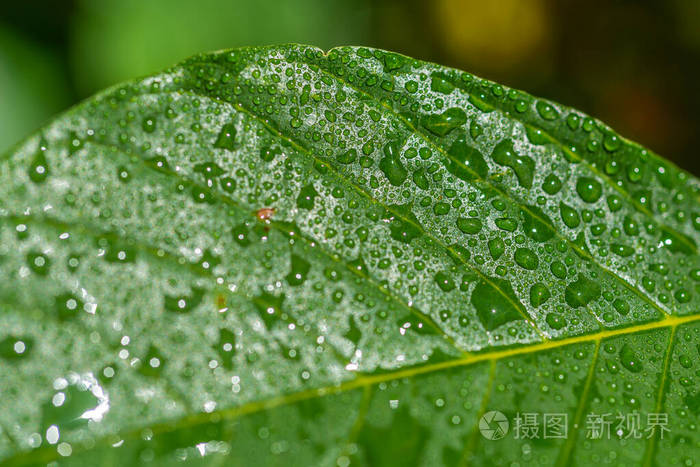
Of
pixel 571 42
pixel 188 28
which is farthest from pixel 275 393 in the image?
pixel 571 42

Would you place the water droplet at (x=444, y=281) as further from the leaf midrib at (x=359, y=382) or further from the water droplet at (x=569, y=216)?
the water droplet at (x=569, y=216)

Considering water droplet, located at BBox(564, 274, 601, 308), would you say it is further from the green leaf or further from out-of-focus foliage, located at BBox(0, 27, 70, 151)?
out-of-focus foliage, located at BBox(0, 27, 70, 151)

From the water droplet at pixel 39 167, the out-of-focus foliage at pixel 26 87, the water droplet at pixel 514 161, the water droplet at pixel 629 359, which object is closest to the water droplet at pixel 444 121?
the water droplet at pixel 514 161

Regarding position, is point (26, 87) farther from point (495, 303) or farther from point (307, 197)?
point (495, 303)

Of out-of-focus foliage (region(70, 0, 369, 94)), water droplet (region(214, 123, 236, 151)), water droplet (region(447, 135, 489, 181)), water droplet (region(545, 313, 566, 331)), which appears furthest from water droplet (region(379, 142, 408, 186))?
out-of-focus foliage (region(70, 0, 369, 94))

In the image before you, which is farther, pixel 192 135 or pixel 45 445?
pixel 192 135

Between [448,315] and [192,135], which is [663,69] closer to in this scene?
[448,315]
